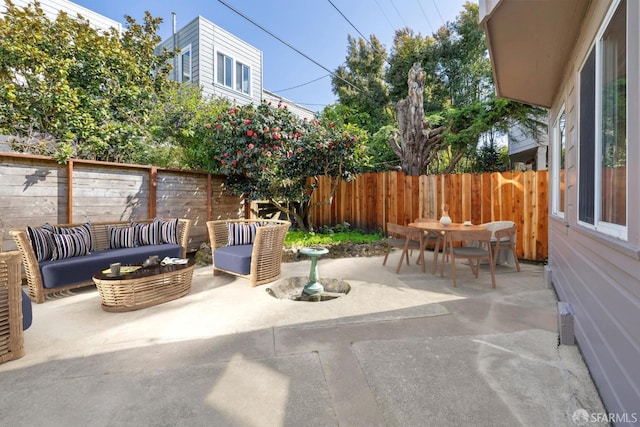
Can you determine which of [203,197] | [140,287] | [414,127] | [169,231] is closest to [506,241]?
[414,127]

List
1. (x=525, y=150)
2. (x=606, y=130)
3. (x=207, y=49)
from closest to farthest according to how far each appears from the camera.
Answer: (x=606, y=130) < (x=207, y=49) < (x=525, y=150)

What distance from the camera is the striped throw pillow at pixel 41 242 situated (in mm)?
3166

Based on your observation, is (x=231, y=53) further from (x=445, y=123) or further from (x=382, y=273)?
(x=382, y=273)

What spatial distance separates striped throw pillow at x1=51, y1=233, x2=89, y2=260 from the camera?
11.0ft

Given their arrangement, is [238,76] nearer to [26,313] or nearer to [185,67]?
[185,67]

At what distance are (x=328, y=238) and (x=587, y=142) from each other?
15.2ft

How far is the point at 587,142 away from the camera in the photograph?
2160 millimetres

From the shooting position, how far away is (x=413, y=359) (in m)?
2.03

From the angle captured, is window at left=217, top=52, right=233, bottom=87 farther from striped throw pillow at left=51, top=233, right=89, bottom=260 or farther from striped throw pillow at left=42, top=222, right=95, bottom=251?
striped throw pillow at left=51, top=233, right=89, bottom=260

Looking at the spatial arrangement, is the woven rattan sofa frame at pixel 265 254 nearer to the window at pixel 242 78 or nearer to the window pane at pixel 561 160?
the window pane at pixel 561 160

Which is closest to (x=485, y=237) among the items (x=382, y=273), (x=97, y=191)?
(x=382, y=273)

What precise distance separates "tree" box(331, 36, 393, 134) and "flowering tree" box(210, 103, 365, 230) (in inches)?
256

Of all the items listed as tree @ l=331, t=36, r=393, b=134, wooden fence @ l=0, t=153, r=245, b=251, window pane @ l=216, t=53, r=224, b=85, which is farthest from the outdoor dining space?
tree @ l=331, t=36, r=393, b=134

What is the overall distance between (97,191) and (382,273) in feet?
14.3
